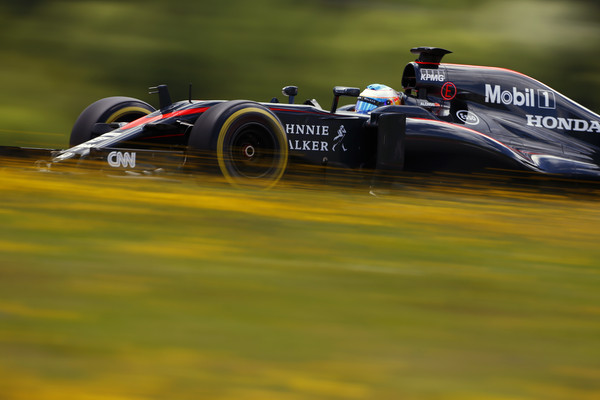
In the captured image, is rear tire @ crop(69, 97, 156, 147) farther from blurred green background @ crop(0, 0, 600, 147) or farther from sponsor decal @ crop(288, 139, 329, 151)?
blurred green background @ crop(0, 0, 600, 147)

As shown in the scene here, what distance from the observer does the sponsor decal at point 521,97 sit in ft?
26.4

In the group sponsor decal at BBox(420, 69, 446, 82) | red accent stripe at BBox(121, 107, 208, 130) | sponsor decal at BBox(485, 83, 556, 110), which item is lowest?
red accent stripe at BBox(121, 107, 208, 130)

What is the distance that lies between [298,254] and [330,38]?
41.1ft

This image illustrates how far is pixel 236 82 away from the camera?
1486 centimetres

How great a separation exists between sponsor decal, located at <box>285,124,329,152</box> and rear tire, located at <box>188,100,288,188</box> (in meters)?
0.38

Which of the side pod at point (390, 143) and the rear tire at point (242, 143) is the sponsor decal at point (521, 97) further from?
the rear tire at point (242, 143)

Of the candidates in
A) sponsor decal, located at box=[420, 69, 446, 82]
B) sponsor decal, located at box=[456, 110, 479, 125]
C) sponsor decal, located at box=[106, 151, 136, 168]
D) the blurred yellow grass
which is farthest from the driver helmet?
the blurred yellow grass

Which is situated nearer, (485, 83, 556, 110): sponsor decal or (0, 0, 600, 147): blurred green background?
(485, 83, 556, 110): sponsor decal

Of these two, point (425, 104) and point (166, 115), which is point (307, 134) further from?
point (425, 104)

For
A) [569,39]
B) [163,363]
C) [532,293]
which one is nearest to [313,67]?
[569,39]

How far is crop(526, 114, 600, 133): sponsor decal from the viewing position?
26.7ft

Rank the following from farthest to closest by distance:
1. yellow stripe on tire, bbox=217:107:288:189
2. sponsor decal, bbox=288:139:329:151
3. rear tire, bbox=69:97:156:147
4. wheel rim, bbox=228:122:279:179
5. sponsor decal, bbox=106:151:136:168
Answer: rear tire, bbox=69:97:156:147 < sponsor decal, bbox=288:139:329:151 < wheel rim, bbox=228:122:279:179 < sponsor decal, bbox=106:151:136:168 < yellow stripe on tire, bbox=217:107:288:189

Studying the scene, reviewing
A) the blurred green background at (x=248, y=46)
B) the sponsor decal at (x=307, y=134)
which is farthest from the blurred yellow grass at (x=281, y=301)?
the blurred green background at (x=248, y=46)

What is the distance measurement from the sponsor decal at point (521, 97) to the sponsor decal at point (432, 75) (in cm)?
44
